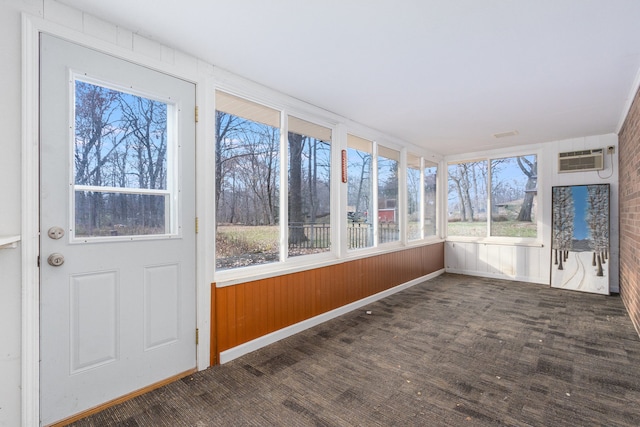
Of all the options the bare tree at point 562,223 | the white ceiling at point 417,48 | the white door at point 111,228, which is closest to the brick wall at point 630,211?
the white ceiling at point 417,48

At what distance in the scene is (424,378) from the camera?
7.94ft

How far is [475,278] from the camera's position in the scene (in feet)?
19.7

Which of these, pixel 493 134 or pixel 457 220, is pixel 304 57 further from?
pixel 457 220

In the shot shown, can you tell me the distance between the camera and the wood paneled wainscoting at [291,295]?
2.69 meters

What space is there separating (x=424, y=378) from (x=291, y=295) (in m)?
1.51

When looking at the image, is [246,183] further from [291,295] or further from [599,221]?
[599,221]

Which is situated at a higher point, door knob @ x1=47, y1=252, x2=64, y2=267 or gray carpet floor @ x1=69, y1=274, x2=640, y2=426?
door knob @ x1=47, y1=252, x2=64, y2=267

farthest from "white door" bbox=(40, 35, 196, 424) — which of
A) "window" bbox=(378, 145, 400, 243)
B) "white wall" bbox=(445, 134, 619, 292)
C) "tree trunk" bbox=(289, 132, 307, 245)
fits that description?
"white wall" bbox=(445, 134, 619, 292)

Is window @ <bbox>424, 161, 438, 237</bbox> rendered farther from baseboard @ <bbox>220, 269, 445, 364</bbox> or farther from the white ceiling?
the white ceiling

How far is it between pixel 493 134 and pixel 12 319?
586cm

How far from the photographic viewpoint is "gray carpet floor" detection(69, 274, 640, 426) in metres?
1.96

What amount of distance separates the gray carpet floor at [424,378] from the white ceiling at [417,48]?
2.58 metres

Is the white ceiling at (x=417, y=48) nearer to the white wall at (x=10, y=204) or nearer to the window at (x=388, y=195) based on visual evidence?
the white wall at (x=10, y=204)

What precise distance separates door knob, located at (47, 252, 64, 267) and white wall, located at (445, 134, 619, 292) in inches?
256
